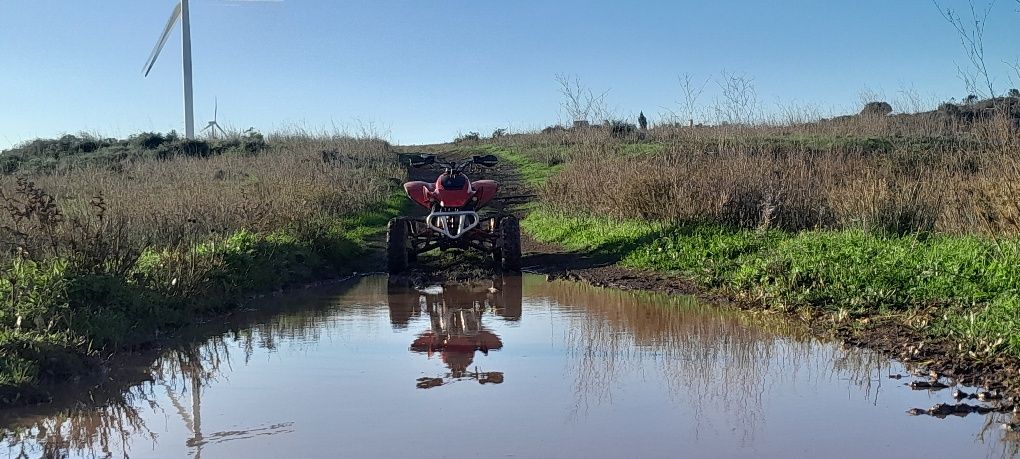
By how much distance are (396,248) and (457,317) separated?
9.40ft

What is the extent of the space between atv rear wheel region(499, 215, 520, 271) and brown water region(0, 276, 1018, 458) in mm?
2993

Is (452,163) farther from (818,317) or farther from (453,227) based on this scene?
(818,317)

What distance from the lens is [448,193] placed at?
11.8 metres

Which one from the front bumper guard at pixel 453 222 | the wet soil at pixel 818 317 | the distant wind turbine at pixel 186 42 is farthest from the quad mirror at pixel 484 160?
the distant wind turbine at pixel 186 42

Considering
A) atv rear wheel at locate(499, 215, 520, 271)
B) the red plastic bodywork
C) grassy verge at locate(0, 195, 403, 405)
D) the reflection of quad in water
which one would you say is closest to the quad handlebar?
the red plastic bodywork

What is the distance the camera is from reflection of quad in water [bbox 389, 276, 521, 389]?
6.39 meters

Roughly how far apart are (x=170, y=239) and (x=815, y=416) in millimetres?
6646

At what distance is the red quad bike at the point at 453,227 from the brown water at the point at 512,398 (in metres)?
2.97

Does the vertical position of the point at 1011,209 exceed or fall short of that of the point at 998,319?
it exceeds it

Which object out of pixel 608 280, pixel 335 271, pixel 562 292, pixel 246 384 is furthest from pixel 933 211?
pixel 246 384

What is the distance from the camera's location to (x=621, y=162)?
16453mm

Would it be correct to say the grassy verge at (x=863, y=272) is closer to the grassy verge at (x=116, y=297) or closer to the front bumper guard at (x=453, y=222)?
the front bumper guard at (x=453, y=222)

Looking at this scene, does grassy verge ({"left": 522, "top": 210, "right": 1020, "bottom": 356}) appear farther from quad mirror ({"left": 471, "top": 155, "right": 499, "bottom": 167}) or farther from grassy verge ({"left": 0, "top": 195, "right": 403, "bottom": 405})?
grassy verge ({"left": 0, "top": 195, "right": 403, "bottom": 405})

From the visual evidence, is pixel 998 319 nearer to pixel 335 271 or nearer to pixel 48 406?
pixel 48 406
